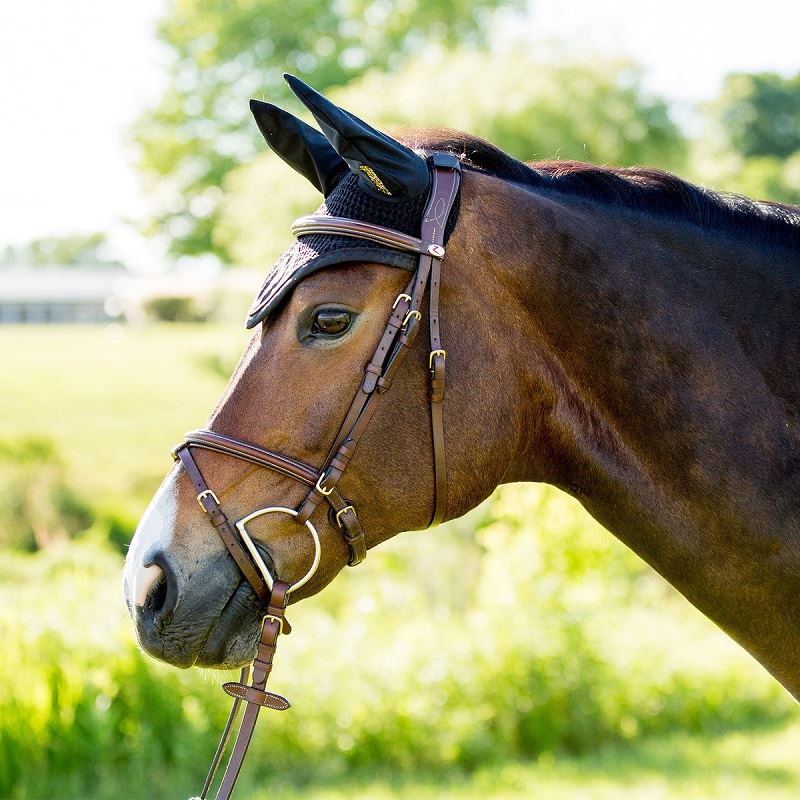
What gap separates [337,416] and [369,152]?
0.61m

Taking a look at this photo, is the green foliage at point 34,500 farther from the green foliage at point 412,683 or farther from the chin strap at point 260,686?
the chin strap at point 260,686

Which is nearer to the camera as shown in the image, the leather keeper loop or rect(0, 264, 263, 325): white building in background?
the leather keeper loop

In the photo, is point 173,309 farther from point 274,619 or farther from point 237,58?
point 274,619

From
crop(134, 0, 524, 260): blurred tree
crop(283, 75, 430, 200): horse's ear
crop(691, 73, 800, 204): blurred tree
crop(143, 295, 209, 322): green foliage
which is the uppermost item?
crop(691, 73, 800, 204): blurred tree

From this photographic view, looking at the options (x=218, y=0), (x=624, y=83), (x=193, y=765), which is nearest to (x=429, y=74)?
(x=624, y=83)

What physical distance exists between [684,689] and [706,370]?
622 cm

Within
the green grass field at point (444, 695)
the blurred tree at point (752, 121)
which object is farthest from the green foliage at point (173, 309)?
the green grass field at point (444, 695)

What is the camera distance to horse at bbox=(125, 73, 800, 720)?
206cm

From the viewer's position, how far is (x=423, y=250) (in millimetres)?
2119

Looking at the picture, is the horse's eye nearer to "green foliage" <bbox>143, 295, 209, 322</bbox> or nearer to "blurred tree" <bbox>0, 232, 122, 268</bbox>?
"green foliage" <bbox>143, 295, 209, 322</bbox>

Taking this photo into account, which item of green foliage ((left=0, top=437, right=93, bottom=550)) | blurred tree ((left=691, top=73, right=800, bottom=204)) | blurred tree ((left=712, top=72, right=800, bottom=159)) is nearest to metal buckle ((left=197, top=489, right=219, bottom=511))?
green foliage ((left=0, top=437, right=93, bottom=550))

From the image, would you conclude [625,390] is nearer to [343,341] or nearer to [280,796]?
[343,341]

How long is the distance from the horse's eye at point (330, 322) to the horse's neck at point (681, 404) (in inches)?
18.5

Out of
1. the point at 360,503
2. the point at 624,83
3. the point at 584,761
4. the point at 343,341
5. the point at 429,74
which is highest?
the point at 624,83
